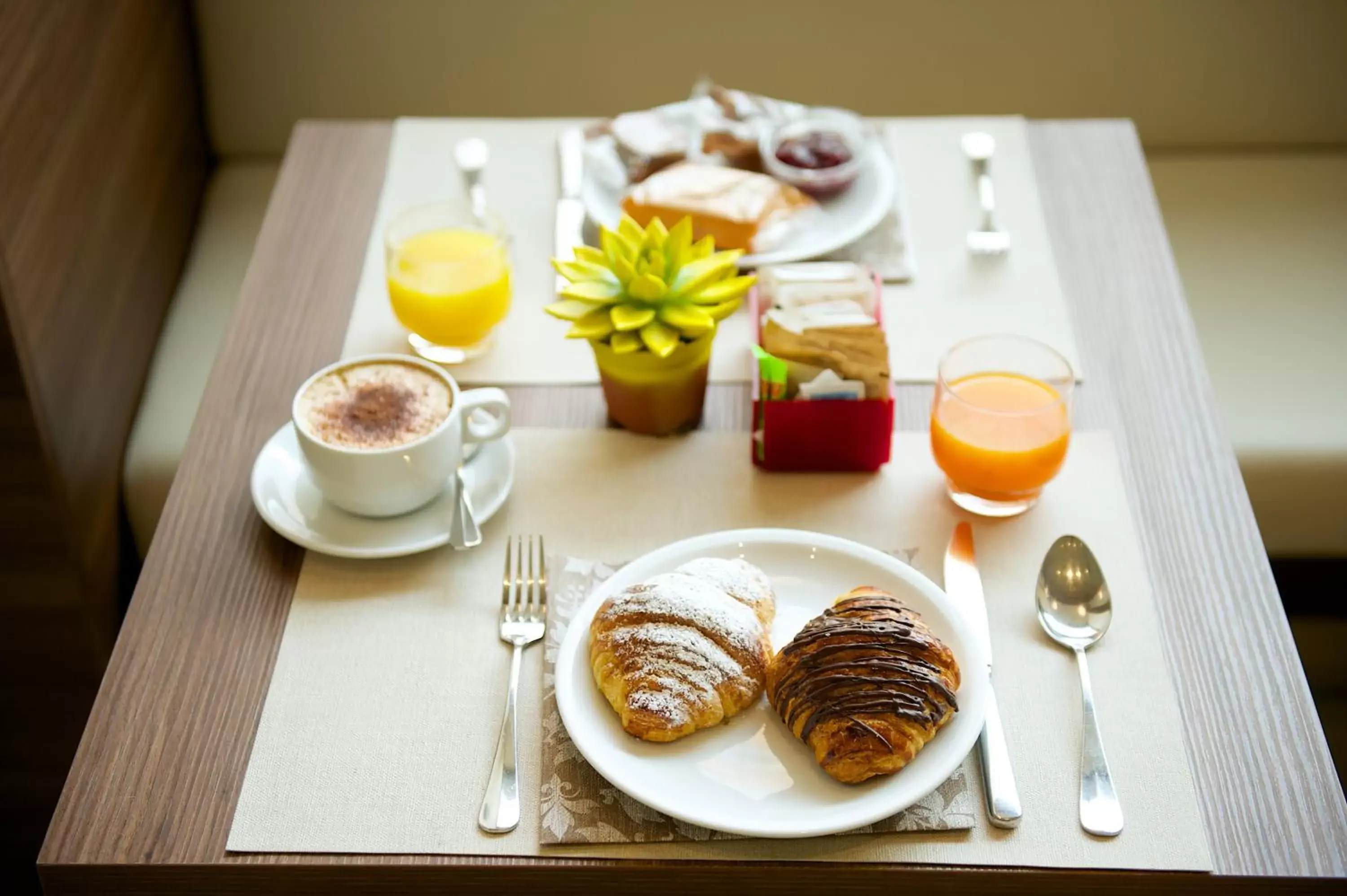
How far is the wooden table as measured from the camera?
97 cm

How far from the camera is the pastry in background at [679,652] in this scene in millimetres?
1007

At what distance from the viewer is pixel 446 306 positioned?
1422 mm

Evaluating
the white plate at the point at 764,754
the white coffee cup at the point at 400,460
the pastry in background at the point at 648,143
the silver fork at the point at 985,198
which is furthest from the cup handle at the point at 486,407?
the silver fork at the point at 985,198

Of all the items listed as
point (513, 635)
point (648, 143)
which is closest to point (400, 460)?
point (513, 635)

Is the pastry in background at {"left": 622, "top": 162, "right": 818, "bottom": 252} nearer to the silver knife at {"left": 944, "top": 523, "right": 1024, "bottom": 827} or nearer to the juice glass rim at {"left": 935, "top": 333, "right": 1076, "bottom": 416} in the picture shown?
the juice glass rim at {"left": 935, "top": 333, "right": 1076, "bottom": 416}

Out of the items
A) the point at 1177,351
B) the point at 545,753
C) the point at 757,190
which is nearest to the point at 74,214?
the point at 757,190

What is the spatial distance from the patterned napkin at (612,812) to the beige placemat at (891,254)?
0.52 meters

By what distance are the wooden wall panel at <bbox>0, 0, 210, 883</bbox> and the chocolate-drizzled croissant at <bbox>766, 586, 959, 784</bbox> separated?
1.14 metres

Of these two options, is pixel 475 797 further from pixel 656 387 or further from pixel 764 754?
pixel 656 387

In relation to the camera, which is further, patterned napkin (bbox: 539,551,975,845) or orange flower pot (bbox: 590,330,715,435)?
orange flower pot (bbox: 590,330,715,435)

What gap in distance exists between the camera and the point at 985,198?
5.52 ft

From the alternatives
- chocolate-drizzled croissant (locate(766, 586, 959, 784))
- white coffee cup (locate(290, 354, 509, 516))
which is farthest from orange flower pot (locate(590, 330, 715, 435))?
chocolate-drizzled croissant (locate(766, 586, 959, 784))

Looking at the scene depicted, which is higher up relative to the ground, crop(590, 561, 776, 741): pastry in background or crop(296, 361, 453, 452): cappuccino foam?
crop(296, 361, 453, 452): cappuccino foam

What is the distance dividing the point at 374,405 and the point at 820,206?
2.25 feet
